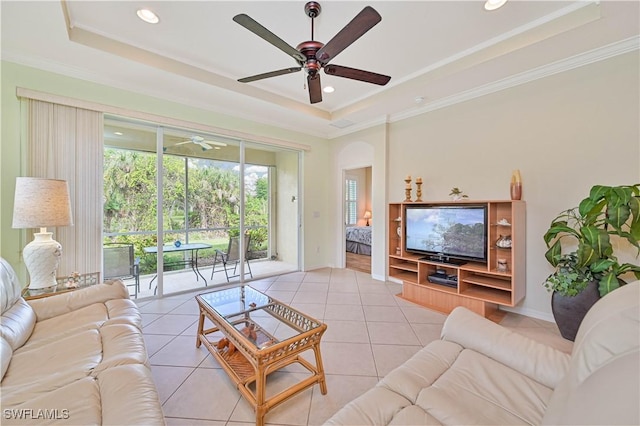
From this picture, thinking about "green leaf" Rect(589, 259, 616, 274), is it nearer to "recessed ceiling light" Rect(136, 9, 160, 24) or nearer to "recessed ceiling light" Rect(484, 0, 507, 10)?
"recessed ceiling light" Rect(484, 0, 507, 10)

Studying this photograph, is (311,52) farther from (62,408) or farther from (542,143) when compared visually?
(542,143)

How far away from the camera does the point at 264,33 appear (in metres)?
1.73

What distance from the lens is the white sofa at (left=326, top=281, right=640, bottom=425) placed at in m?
0.68

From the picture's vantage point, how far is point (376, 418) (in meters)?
1.02

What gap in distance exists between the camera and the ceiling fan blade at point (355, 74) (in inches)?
83.7

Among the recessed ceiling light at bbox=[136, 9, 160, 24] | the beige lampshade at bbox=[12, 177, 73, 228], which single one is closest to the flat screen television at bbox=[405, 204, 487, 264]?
the recessed ceiling light at bbox=[136, 9, 160, 24]

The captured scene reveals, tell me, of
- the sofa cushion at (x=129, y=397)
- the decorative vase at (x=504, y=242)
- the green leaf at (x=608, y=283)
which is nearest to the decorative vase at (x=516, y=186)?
the decorative vase at (x=504, y=242)

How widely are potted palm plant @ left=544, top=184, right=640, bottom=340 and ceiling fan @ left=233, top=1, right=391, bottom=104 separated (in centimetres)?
213

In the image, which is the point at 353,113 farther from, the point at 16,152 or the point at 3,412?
the point at 3,412

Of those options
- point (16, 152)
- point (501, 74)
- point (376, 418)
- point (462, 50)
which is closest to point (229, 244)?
point (16, 152)

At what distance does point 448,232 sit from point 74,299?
377 cm

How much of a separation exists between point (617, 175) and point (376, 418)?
320 cm

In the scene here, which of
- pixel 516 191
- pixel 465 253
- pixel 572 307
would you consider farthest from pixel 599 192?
pixel 465 253

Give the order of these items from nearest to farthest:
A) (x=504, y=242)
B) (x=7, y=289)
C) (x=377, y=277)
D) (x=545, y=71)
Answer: (x=7, y=289) < (x=545, y=71) < (x=504, y=242) < (x=377, y=277)
